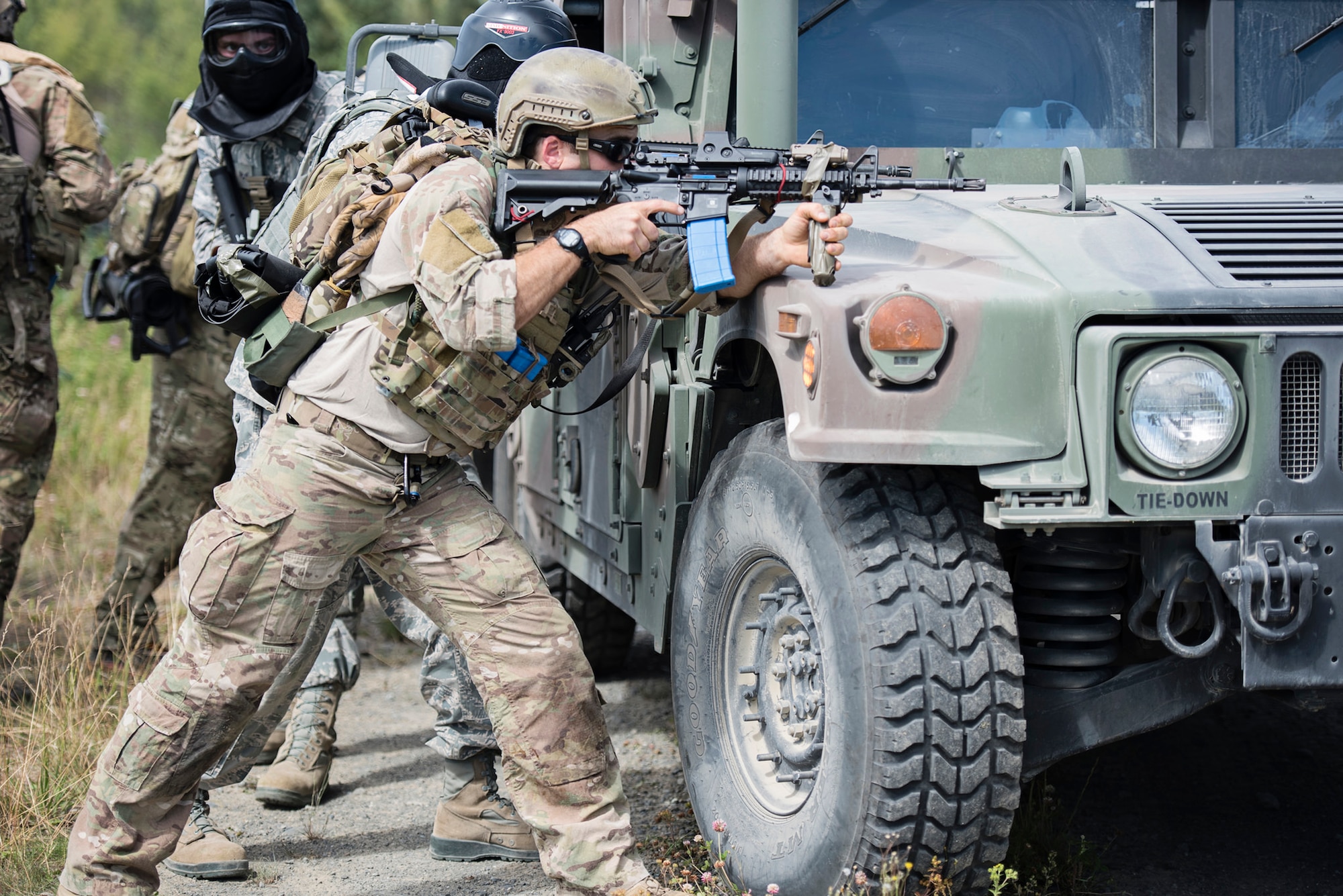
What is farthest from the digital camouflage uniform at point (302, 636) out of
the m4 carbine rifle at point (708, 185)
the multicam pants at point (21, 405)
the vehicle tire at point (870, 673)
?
the multicam pants at point (21, 405)

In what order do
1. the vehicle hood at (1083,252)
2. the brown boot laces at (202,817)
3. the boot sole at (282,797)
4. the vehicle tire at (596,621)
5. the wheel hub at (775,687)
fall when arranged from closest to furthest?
the vehicle hood at (1083,252)
the wheel hub at (775,687)
the brown boot laces at (202,817)
the boot sole at (282,797)
the vehicle tire at (596,621)

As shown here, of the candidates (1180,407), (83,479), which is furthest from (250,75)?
(83,479)

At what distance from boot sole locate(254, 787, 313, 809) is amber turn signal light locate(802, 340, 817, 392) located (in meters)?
2.22

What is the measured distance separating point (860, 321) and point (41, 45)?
14228mm

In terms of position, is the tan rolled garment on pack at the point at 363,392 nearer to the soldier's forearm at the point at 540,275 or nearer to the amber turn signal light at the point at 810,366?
the soldier's forearm at the point at 540,275

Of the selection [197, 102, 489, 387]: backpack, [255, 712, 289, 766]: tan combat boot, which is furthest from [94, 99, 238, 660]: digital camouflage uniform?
[197, 102, 489, 387]: backpack

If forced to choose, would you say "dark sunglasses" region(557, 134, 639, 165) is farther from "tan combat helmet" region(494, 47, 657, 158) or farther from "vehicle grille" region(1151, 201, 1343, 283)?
"vehicle grille" region(1151, 201, 1343, 283)

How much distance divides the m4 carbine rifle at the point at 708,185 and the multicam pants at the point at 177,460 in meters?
2.79

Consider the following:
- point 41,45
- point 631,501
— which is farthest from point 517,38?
point 41,45

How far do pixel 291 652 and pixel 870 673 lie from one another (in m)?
1.23

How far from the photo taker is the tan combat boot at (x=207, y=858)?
3520mm

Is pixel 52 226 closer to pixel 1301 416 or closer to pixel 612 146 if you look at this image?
pixel 612 146

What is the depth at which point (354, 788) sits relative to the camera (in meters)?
4.32

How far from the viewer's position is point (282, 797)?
409 cm
